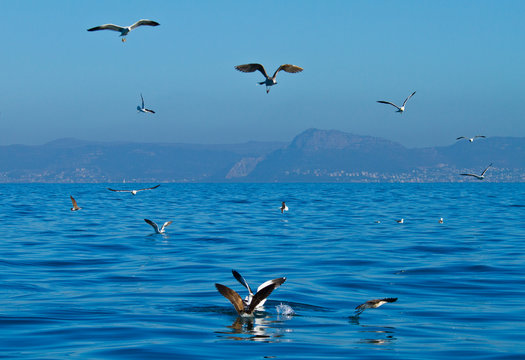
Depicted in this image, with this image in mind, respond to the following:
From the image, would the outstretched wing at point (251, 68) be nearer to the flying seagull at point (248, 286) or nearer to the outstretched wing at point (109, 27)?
the outstretched wing at point (109, 27)

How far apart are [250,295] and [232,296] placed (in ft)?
1.52

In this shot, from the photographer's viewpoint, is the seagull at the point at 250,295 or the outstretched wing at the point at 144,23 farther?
the outstretched wing at the point at 144,23

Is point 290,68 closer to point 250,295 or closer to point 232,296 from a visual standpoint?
point 250,295

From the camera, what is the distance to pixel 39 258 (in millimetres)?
24891

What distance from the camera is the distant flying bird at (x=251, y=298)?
11.4m

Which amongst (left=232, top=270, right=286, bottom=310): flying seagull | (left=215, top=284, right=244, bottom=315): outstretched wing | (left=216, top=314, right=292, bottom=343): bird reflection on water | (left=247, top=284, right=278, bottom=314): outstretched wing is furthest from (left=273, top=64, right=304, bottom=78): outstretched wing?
(left=247, top=284, right=278, bottom=314): outstretched wing

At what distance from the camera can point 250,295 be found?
41.0 ft

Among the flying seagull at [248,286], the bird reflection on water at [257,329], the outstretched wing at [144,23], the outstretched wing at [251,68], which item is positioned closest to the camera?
the flying seagull at [248,286]

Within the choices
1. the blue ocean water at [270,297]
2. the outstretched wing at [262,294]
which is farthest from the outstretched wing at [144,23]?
the outstretched wing at [262,294]

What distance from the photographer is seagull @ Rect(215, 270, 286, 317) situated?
37.6 feet

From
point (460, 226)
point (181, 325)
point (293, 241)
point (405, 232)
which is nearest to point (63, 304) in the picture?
point (181, 325)

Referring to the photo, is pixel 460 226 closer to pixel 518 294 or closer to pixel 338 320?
pixel 518 294

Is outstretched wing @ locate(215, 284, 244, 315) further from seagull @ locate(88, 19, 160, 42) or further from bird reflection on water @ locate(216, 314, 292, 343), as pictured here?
seagull @ locate(88, 19, 160, 42)

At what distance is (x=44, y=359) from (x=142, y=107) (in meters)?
23.8
